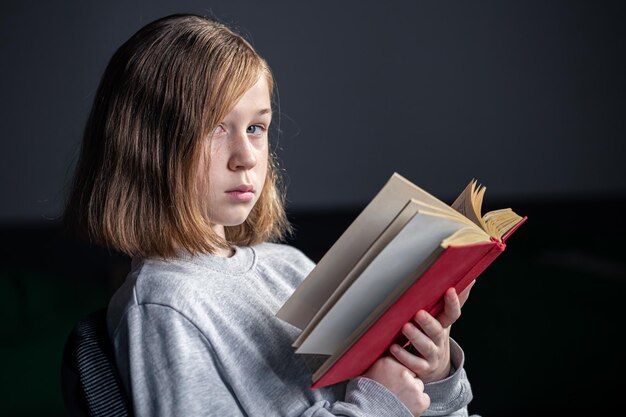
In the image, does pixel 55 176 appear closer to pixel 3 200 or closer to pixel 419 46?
pixel 3 200

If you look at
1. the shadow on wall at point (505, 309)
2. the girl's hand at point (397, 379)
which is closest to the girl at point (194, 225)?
the girl's hand at point (397, 379)

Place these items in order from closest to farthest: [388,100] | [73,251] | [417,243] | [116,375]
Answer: [417,243], [116,375], [73,251], [388,100]

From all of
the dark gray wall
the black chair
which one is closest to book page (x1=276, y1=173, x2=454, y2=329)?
the black chair

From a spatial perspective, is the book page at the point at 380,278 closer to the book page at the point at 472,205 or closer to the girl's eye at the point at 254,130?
the book page at the point at 472,205

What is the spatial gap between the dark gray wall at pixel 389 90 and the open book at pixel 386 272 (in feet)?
4.40

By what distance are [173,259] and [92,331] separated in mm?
136

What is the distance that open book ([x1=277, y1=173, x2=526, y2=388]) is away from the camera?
0.91m

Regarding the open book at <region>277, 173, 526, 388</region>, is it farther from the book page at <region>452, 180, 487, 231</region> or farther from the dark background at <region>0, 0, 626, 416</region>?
the dark background at <region>0, 0, 626, 416</region>

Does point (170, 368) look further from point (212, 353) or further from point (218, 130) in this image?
point (218, 130)

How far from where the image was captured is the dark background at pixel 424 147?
2.20m

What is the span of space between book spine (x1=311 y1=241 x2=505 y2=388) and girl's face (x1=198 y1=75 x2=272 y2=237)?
0.83 ft

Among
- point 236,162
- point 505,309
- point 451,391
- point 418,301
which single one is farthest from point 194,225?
point 505,309

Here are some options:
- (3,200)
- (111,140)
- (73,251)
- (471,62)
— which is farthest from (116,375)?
(471,62)

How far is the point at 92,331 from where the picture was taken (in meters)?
1.10
